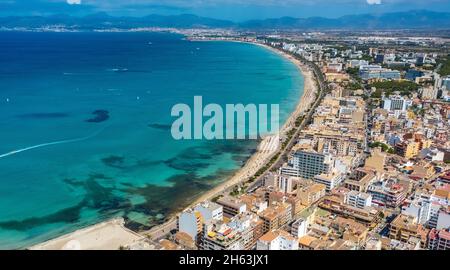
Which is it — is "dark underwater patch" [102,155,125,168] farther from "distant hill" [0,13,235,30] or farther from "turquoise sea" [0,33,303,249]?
"distant hill" [0,13,235,30]

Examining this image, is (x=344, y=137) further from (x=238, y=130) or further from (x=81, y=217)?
(x=81, y=217)

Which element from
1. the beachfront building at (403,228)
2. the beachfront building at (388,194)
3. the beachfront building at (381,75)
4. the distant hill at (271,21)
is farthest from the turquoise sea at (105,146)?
the distant hill at (271,21)

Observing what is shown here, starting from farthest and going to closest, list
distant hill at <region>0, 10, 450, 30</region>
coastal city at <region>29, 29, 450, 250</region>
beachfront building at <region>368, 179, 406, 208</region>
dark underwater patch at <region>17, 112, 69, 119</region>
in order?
distant hill at <region>0, 10, 450, 30</region>, dark underwater patch at <region>17, 112, 69, 119</region>, beachfront building at <region>368, 179, 406, 208</region>, coastal city at <region>29, 29, 450, 250</region>

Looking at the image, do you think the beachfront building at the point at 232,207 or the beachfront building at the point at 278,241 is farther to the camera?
the beachfront building at the point at 232,207

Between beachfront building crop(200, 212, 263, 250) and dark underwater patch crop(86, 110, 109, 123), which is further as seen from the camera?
dark underwater patch crop(86, 110, 109, 123)

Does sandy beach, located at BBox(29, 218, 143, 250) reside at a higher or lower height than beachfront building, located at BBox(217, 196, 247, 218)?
lower

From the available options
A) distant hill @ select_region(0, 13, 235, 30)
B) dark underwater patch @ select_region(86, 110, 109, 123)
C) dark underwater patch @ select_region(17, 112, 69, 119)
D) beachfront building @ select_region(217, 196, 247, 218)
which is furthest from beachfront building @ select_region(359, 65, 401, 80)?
distant hill @ select_region(0, 13, 235, 30)

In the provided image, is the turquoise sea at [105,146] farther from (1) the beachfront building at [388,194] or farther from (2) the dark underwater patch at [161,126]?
(1) the beachfront building at [388,194]

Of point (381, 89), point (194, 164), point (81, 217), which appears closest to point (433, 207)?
point (194, 164)
